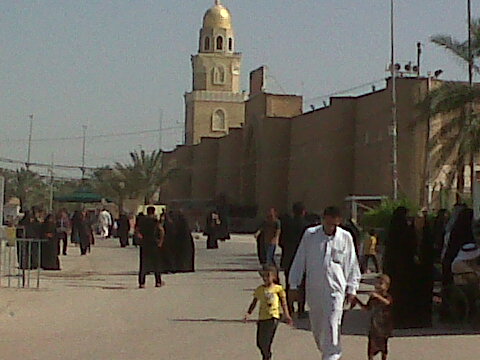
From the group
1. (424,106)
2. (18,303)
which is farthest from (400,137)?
(18,303)

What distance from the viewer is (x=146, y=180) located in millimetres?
77062

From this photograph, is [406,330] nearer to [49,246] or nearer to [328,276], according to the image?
[328,276]

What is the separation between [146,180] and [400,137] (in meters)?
31.1

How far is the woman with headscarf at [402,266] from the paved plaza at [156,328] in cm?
36

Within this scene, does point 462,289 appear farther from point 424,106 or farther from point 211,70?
point 211,70

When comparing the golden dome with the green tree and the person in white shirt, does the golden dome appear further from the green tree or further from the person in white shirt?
the person in white shirt

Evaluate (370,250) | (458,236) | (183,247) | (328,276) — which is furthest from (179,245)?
(328,276)

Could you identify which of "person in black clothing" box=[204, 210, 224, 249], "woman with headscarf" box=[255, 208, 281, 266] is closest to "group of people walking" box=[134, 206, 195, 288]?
"woman with headscarf" box=[255, 208, 281, 266]

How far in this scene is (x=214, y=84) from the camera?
105250mm

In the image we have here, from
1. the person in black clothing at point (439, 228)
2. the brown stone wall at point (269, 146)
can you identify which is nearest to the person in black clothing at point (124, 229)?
the brown stone wall at point (269, 146)

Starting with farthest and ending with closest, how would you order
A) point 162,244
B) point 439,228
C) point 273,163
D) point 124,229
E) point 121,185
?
point 121,185 → point 273,163 → point 124,229 → point 162,244 → point 439,228

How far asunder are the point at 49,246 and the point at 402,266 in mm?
13828

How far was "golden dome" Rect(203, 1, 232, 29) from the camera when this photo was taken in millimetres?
102938

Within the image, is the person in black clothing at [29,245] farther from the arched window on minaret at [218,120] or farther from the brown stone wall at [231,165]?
the arched window on minaret at [218,120]
